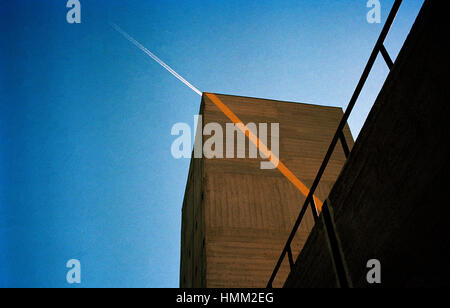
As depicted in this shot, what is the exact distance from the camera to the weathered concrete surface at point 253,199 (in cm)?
811

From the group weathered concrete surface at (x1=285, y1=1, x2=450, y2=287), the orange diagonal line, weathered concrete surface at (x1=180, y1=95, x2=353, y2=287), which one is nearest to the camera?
weathered concrete surface at (x1=285, y1=1, x2=450, y2=287)

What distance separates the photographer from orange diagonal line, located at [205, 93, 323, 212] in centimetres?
1012

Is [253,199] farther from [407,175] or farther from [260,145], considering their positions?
[407,175]

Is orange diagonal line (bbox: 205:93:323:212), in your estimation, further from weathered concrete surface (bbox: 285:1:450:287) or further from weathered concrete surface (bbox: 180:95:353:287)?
weathered concrete surface (bbox: 285:1:450:287)

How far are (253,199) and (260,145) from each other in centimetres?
223

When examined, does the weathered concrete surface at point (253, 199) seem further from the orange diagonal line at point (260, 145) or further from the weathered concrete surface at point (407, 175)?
the weathered concrete surface at point (407, 175)

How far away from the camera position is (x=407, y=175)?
274cm

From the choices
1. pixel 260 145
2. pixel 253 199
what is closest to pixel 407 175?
pixel 253 199

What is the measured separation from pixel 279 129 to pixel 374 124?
8714mm

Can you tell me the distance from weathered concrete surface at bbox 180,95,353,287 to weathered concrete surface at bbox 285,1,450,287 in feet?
16.4

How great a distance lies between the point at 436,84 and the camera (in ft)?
8.21

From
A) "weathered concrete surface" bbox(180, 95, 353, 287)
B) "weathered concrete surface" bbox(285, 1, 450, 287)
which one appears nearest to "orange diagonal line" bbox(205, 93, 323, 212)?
"weathered concrete surface" bbox(180, 95, 353, 287)
